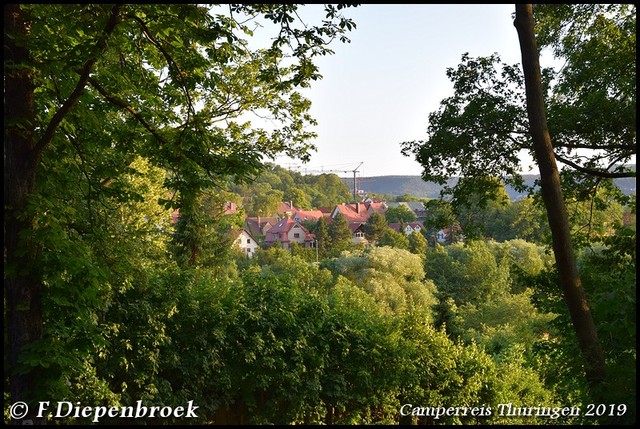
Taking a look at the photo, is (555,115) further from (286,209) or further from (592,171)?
(286,209)

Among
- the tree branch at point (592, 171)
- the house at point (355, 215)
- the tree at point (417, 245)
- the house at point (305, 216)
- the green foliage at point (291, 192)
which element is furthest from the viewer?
the house at point (305, 216)

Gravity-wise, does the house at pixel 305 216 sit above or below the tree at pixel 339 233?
above

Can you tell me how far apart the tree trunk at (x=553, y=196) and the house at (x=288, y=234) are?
62.5 meters

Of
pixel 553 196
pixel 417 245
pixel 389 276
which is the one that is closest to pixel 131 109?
pixel 553 196

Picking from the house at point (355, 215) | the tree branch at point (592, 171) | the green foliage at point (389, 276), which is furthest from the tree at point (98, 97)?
the house at point (355, 215)

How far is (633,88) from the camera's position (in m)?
6.28

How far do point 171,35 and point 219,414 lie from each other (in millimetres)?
6432

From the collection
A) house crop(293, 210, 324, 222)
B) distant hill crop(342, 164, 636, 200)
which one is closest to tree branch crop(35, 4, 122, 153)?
house crop(293, 210, 324, 222)

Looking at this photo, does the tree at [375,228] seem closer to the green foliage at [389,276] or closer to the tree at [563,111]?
the green foliage at [389,276]

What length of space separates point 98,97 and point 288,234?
65083 mm

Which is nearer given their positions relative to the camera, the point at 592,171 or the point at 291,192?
the point at 592,171

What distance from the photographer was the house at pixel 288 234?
230ft

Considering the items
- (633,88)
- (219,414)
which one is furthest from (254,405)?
(633,88)

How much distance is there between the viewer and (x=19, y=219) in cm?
490
